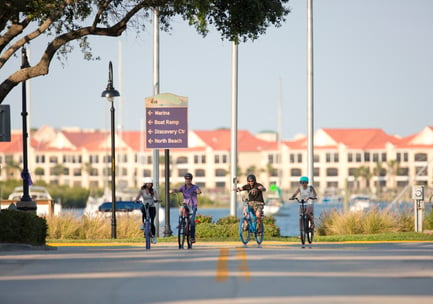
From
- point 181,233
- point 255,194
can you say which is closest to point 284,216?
point 255,194

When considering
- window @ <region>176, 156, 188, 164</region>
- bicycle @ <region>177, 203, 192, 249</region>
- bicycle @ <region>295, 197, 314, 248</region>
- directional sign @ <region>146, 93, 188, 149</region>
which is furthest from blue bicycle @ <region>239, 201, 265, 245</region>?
window @ <region>176, 156, 188, 164</region>

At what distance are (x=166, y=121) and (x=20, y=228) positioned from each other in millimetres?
11665

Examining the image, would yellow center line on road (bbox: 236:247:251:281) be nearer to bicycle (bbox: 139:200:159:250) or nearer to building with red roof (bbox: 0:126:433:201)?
bicycle (bbox: 139:200:159:250)

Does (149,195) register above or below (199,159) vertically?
below

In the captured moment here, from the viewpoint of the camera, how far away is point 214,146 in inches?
7539

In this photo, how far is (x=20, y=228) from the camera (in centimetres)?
2616

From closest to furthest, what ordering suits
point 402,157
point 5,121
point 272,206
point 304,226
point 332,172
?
point 304,226
point 5,121
point 272,206
point 402,157
point 332,172

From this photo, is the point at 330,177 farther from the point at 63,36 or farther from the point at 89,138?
the point at 63,36

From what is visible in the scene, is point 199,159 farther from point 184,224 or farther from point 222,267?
point 222,267

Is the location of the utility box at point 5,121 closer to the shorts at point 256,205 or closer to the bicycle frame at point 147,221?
the bicycle frame at point 147,221

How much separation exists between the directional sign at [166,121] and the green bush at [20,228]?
1057 centimetres

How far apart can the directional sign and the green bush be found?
Answer: 34.7 ft

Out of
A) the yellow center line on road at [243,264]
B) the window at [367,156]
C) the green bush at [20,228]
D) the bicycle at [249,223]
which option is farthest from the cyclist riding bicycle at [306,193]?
the window at [367,156]

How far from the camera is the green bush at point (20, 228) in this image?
25791 mm
